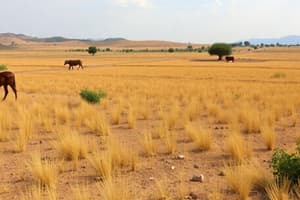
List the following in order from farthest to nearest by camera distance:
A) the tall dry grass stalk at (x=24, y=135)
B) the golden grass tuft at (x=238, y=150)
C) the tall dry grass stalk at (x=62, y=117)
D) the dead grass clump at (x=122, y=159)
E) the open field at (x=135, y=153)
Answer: the tall dry grass stalk at (x=62, y=117) < the tall dry grass stalk at (x=24, y=135) < the golden grass tuft at (x=238, y=150) < the dead grass clump at (x=122, y=159) < the open field at (x=135, y=153)

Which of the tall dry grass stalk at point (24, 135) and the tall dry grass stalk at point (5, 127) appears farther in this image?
the tall dry grass stalk at point (5, 127)

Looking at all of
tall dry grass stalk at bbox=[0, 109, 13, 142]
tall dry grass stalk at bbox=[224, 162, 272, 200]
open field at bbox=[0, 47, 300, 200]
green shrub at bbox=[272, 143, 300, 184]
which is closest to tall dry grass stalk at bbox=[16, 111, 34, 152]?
open field at bbox=[0, 47, 300, 200]

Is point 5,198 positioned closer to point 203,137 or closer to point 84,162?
point 84,162

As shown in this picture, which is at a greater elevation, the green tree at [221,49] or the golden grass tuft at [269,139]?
the golden grass tuft at [269,139]

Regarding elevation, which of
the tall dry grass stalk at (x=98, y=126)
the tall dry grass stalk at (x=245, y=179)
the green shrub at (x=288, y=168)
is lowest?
the tall dry grass stalk at (x=98, y=126)

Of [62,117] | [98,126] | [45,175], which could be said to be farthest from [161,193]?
[62,117]

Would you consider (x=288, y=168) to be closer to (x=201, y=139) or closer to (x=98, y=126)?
(x=201, y=139)

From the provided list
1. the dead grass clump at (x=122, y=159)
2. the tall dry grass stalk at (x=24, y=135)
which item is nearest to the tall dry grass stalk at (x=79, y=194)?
the dead grass clump at (x=122, y=159)

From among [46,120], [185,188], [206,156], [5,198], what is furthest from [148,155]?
[46,120]

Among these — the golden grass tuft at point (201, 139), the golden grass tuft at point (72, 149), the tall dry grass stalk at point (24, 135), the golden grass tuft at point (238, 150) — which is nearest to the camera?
the golden grass tuft at point (238, 150)

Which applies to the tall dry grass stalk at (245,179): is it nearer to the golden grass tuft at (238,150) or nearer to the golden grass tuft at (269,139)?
the golden grass tuft at (238,150)

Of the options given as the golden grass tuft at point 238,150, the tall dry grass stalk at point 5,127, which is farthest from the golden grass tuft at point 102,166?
the tall dry grass stalk at point 5,127

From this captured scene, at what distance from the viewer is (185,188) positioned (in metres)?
8.26

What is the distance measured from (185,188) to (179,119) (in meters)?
8.78
